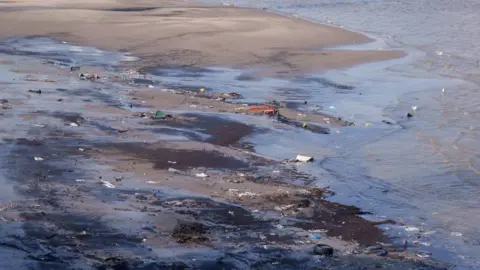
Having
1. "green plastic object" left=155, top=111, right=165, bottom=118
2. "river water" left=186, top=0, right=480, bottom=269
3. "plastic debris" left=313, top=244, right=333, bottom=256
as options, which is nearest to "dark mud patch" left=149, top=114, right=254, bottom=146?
"green plastic object" left=155, top=111, right=165, bottom=118

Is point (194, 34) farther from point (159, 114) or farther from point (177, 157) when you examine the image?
point (177, 157)

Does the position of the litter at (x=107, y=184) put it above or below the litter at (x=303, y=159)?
above

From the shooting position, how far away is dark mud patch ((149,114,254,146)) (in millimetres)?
11844

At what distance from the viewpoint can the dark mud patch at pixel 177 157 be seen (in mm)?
10055

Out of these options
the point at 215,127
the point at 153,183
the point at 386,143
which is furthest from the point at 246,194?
the point at 386,143

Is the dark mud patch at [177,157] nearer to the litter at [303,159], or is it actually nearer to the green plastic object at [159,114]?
the litter at [303,159]

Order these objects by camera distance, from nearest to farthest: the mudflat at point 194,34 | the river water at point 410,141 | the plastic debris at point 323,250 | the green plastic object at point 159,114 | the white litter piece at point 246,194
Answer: the plastic debris at point 323,250 < the white litter piece at point 246,194 < the river water at point 410,141 < the green plastic object at point 159,114 < the mudflat at point 194,34

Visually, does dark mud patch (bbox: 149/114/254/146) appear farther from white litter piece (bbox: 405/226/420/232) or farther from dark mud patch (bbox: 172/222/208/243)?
dark mud patch (bbox: 172/222/208/243)

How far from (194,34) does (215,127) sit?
1273cm

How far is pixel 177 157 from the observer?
34.0 ft

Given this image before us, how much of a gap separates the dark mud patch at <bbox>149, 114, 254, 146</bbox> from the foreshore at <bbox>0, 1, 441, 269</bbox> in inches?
0.8

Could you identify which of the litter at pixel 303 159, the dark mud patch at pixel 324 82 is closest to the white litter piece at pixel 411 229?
the litter at pixel 303 159

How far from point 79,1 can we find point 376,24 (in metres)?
13.7

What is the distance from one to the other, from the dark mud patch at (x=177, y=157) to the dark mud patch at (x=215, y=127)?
93 centimetres
